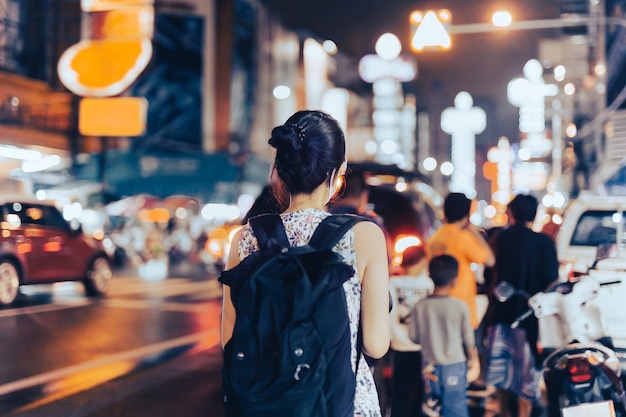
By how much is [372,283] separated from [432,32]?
1154 cm

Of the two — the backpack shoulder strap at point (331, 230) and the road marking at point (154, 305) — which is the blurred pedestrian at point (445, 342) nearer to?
the backpack shoulder strap at point (331, 230)

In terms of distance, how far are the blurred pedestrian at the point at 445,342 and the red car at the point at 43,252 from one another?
10.2 meters

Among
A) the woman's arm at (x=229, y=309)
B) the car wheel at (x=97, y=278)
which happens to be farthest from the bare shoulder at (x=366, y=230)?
the car wheel at (x=97, y=278)

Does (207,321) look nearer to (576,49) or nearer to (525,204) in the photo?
(525,204)

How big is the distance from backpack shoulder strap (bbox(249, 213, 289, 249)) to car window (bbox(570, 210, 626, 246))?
6.37m

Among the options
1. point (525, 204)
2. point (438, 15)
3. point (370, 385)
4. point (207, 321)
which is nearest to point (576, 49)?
point (438, 15)

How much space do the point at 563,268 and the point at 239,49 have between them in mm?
33323

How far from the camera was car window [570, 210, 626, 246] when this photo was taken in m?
8.31

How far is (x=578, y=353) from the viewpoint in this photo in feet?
15.0

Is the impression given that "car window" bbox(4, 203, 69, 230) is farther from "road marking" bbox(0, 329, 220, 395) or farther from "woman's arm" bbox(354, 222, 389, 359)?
"woman's arm" bbox(354, 222, 389, 359)

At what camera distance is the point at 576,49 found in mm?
51281

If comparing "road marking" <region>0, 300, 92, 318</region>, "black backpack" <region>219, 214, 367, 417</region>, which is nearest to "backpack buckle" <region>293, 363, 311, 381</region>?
"black backpack" <region>219, 214, 367, 417</region>

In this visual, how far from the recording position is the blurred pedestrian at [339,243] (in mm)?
2578

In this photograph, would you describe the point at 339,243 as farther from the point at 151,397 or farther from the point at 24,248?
the point at 24,248
